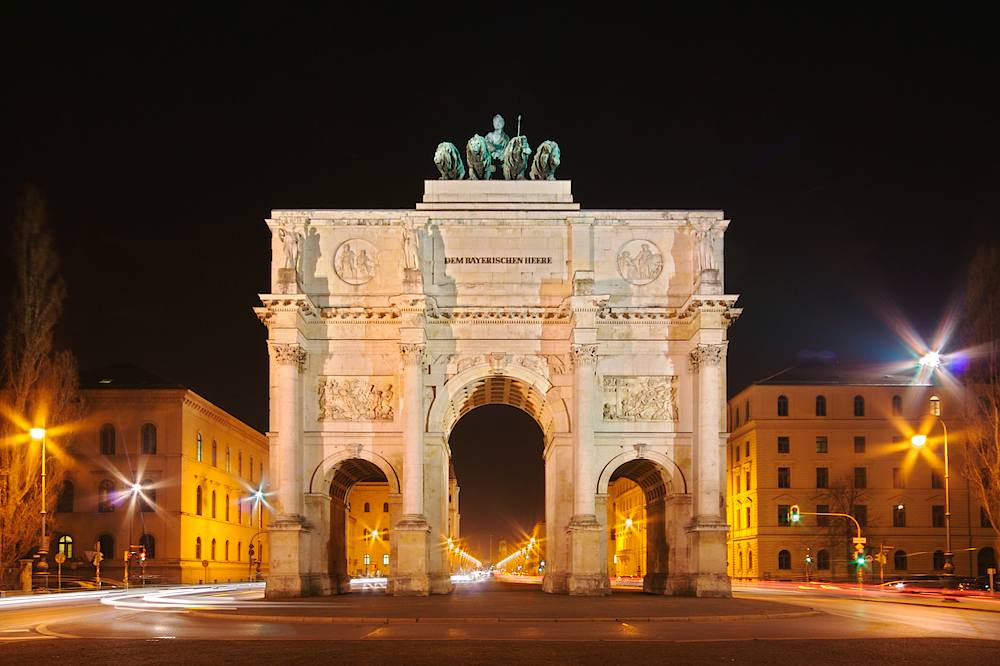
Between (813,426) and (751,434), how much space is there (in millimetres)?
3865

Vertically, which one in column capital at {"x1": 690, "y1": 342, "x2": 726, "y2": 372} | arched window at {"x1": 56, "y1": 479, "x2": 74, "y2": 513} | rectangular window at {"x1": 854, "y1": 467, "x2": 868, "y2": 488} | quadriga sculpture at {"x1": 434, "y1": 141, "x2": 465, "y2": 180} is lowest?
arched window at {"x1": 56, "y1": 479, "x2": 74, "y2": 513}

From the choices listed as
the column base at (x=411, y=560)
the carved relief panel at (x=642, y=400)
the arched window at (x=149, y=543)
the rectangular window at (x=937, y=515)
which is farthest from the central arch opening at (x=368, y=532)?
the carved relief panel at (x=642, y=400)

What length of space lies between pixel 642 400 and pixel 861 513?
37.3m

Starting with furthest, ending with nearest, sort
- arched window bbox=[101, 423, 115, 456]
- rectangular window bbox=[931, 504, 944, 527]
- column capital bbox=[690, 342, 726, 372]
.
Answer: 1. rectangular window bbox=[931, 504, 944, 527]
2. arched window bbox=[101, 423, 115, 456]
3. column capital bbox=[690, 342, 726, 372]

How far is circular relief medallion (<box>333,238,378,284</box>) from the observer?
1570 inches

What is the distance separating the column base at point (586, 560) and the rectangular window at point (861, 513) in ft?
126

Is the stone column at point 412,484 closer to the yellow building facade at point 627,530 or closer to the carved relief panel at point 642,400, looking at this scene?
the carved relief panel at point 642,400

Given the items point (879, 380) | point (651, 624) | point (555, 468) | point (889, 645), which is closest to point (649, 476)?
point (555, 468)

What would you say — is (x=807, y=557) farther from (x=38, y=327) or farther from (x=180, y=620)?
(x=180, y=620)

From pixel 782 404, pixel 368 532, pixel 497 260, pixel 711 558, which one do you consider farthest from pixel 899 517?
pixel 368 532

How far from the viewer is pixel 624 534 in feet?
326

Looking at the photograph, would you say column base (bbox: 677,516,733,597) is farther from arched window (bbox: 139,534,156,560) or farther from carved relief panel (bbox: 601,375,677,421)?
arched window (bbox: 139,534,156,560)

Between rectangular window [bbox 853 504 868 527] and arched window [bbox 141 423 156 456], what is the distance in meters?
41.6

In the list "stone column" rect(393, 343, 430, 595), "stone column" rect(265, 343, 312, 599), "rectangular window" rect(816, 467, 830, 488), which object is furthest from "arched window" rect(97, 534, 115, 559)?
"rectangular window" rect(816, 467, 830, 488)
